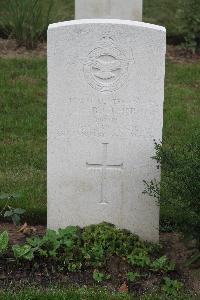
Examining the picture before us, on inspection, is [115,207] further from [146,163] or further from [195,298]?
[195,298]

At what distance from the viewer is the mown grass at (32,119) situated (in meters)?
5.83

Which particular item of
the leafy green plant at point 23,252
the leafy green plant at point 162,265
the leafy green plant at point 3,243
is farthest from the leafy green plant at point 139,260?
the leafy green plant at point 3,243

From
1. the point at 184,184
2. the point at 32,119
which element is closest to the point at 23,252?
the point at 184,184

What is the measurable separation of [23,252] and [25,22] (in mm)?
5158

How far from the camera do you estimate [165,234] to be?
529cm

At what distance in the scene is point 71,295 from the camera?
4340mm

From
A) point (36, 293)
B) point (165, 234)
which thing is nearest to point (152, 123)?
point (165, 234)

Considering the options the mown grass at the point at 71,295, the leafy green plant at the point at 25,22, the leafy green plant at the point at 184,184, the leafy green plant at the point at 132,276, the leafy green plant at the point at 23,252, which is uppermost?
the leafy green plant at the point at 25,22

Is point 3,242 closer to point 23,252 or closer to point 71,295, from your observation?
point 23,252

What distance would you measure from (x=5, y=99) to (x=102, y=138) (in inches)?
124

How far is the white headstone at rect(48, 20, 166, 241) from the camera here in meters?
4.59

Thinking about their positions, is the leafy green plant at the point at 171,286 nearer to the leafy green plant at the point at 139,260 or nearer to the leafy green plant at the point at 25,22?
the leafy green plant at the point at 139,260

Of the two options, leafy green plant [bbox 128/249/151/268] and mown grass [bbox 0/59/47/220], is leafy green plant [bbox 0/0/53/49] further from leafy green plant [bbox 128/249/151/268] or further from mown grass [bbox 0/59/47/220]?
leafy green plant [bbox 128/249/151/268]

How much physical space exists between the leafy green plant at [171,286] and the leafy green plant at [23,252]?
84 cm
